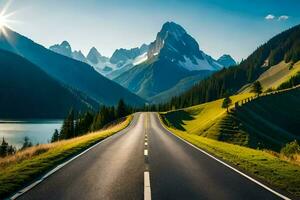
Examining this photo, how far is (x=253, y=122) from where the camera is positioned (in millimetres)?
98125

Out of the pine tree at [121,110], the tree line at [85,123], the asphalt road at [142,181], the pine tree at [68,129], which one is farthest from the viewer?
the pine tree at [121,110]

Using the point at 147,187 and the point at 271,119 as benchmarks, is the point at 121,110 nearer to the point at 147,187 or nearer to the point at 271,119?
the point at 271,119

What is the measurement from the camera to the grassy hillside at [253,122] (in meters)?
86.3

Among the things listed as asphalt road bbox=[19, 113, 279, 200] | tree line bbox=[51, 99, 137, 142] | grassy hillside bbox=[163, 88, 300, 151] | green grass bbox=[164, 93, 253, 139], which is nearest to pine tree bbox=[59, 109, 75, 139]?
tree line bbox=[51, 99, 137, 142]

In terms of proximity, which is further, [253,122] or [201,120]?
[201,120]

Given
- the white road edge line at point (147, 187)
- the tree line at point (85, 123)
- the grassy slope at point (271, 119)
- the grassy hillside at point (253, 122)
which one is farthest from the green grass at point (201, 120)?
the white road edge line at point (147, 187)

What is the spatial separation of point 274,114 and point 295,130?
773 cm

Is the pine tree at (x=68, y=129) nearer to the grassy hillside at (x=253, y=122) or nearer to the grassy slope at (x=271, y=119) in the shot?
the grassy hillside at (x=253, y=122)

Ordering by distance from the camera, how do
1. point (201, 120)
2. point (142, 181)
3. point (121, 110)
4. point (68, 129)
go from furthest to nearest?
point (121, 110) → point (201, 120) → point (68, 129) → point (142, 181)

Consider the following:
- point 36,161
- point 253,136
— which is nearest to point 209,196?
point 36,161

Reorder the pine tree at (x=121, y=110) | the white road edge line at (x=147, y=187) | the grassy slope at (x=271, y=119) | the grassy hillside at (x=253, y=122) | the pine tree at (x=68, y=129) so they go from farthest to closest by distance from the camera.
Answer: the pine tree at (x=121, y=110)
the pine tree at (x=68, y=129)
the grassy slope at (x=271, y=119)
the grassy hillside at (x=253, y=122)
the white road edge line at (x=147, y=187)

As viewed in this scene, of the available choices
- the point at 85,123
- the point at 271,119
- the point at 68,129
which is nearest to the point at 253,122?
the point at 271,119

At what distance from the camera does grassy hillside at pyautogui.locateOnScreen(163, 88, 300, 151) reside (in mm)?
86312

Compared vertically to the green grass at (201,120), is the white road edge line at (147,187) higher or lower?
lower
